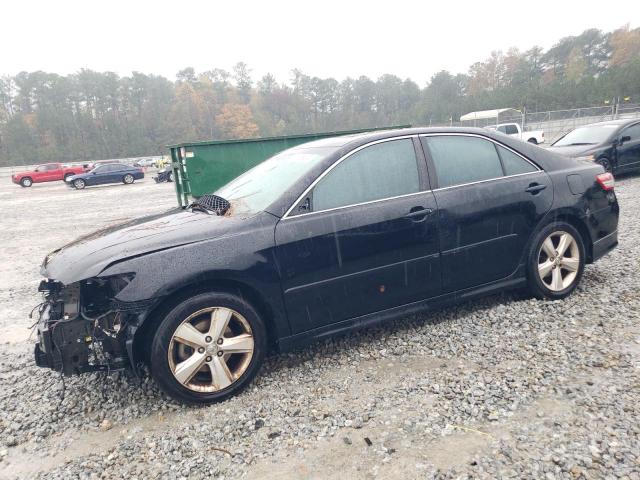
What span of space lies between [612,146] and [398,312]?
31.1 ft

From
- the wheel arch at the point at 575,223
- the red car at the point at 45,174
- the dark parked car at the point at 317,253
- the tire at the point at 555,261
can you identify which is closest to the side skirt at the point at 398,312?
the dark parked car at the point at 317,253

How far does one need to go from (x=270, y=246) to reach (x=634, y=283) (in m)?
3.54

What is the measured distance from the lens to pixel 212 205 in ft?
11.4

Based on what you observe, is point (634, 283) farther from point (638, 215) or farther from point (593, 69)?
point (593, 69)

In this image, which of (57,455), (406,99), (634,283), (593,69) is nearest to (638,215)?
(634,283)

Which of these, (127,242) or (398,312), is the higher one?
(127,242)

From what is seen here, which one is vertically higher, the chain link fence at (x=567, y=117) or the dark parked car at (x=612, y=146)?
the chain link fence at (x=567, y=117)

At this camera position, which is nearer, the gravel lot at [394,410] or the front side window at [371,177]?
the gravel lot at [394,410]

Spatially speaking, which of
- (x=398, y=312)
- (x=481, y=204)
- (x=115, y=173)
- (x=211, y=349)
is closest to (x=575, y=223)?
(x=481, y=204)

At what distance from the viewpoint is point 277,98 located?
3969 inches

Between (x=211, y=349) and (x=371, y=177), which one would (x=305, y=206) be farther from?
(x=211, y=349)

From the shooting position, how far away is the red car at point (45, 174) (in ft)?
98.7

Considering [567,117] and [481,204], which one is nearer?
[481,204]

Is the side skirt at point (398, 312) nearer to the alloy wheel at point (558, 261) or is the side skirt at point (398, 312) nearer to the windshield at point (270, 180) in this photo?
the alloy wheel at point (558, 261)
